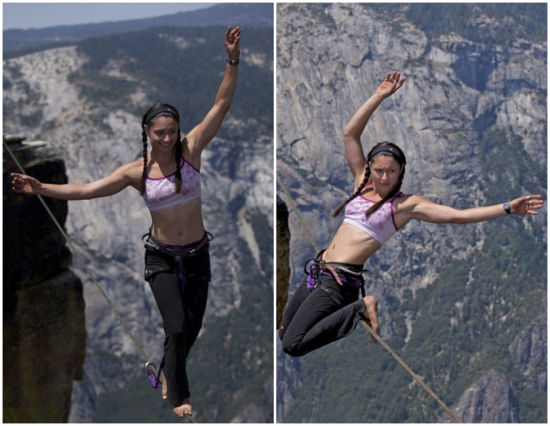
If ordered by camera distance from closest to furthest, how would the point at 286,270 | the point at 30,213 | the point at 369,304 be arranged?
the point at 369,304 < the point at 286,270 < the point at 30,213

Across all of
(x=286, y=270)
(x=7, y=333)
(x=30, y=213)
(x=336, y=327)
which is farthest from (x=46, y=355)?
(x=336, y=327)

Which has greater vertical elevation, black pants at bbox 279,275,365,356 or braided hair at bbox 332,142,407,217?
braided hair at bbox 332,142,407,217

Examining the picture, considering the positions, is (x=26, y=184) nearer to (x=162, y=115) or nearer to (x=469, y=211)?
(x=162, y=115)

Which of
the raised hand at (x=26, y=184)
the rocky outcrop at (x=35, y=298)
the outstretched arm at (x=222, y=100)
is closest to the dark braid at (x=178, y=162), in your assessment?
the outstretched arm at (x=222, y=100)

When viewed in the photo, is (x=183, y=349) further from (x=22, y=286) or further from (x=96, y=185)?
(x=22, y=286)

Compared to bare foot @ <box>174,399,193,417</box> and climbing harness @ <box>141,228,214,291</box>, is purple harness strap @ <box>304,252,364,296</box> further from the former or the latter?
bare foot @ <box>174,399,193,417</box>

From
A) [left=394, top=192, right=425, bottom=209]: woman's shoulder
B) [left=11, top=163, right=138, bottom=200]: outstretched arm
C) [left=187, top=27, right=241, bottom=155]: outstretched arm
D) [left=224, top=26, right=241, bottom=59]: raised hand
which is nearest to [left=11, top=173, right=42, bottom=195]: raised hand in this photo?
[left=11, top=163, right=138, bottom=200]: outstretched arm
